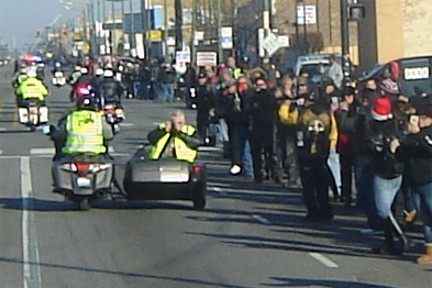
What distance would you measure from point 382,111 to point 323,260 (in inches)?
89.8

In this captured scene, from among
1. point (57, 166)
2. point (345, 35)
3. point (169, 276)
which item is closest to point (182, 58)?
point (345, 35)

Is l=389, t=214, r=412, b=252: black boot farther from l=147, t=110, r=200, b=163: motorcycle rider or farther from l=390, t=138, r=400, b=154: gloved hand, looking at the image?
l=147, t=110, r=200, b=163: motorcycle rider

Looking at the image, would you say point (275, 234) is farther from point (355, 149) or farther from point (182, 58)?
point (182, 58)

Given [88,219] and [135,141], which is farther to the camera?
[135,141]

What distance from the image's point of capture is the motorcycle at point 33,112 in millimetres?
43000

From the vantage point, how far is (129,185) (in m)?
21.6

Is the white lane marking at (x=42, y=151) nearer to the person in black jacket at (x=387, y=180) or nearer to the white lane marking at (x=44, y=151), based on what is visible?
the white lane marking at (x=44, y=151)

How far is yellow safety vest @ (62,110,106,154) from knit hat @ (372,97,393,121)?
5877 millimetres

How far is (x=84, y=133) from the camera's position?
21.8 meters

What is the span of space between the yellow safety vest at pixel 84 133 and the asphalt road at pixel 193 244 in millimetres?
1025

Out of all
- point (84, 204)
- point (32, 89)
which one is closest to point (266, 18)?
point (32, 89)

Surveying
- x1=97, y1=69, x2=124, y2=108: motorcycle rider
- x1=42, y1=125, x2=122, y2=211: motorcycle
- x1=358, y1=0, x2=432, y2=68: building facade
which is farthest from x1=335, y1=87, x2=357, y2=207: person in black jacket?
x1=358, y1=0, x2=432, y2=68: building facade

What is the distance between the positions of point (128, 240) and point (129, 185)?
3.16 meters

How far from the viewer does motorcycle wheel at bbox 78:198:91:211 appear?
22000 mm
